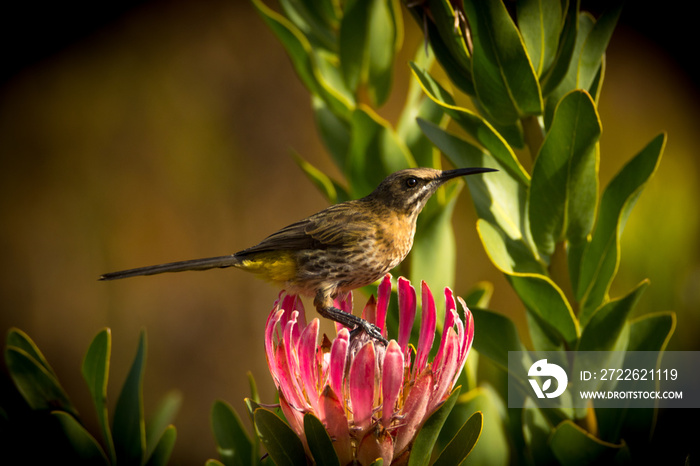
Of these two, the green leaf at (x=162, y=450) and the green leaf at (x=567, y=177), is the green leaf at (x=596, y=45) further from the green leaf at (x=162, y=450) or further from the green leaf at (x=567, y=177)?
the green leaf at (x=162, y=450)

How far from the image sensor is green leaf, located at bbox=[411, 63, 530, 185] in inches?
22.9

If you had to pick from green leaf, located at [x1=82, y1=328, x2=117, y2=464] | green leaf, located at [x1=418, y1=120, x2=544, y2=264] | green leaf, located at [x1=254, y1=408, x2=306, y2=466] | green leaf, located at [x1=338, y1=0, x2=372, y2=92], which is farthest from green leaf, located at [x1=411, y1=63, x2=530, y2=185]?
green leaf, located at [x1=82, y1=328, x2=117, y2=464]

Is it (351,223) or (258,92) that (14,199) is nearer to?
(258,92)

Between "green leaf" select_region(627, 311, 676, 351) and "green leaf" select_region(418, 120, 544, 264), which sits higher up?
"green leaf" select_region(418, 120, 544, 264)

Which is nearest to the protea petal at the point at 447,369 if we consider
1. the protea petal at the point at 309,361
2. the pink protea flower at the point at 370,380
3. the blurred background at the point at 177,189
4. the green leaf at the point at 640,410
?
the pink protea flower at the point at 370,380

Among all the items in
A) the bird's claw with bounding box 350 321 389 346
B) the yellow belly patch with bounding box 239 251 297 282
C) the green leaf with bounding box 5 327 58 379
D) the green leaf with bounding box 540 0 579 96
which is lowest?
the bird's claw with bounding box 350 321 389 346

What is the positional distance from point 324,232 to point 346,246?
0.13ft

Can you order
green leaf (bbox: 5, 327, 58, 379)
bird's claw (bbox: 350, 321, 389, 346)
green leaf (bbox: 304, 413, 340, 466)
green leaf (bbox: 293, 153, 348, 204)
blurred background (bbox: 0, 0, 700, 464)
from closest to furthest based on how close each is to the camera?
green leaf (bbox: 304, 413, 340, 466) < bird's claw (bbox: 350, 321, 389, 346) < green leaf (bbox: 5, 327, 58, 379) < green leaf (bbox: 293, 153, 348, 204) < blurred background (bbox: 0, 0, 700, 464)

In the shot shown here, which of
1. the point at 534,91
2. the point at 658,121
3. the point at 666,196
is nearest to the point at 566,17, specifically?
the point at 534,91

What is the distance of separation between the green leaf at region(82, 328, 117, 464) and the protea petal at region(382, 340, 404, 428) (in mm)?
319

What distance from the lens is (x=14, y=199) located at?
1864 millimetres

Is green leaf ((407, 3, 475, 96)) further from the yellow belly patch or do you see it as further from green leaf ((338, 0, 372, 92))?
the yellow belly patch

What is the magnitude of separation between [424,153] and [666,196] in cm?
83

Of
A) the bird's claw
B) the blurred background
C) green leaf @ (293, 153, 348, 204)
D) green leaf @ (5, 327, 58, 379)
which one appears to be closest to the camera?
the bird's claw
